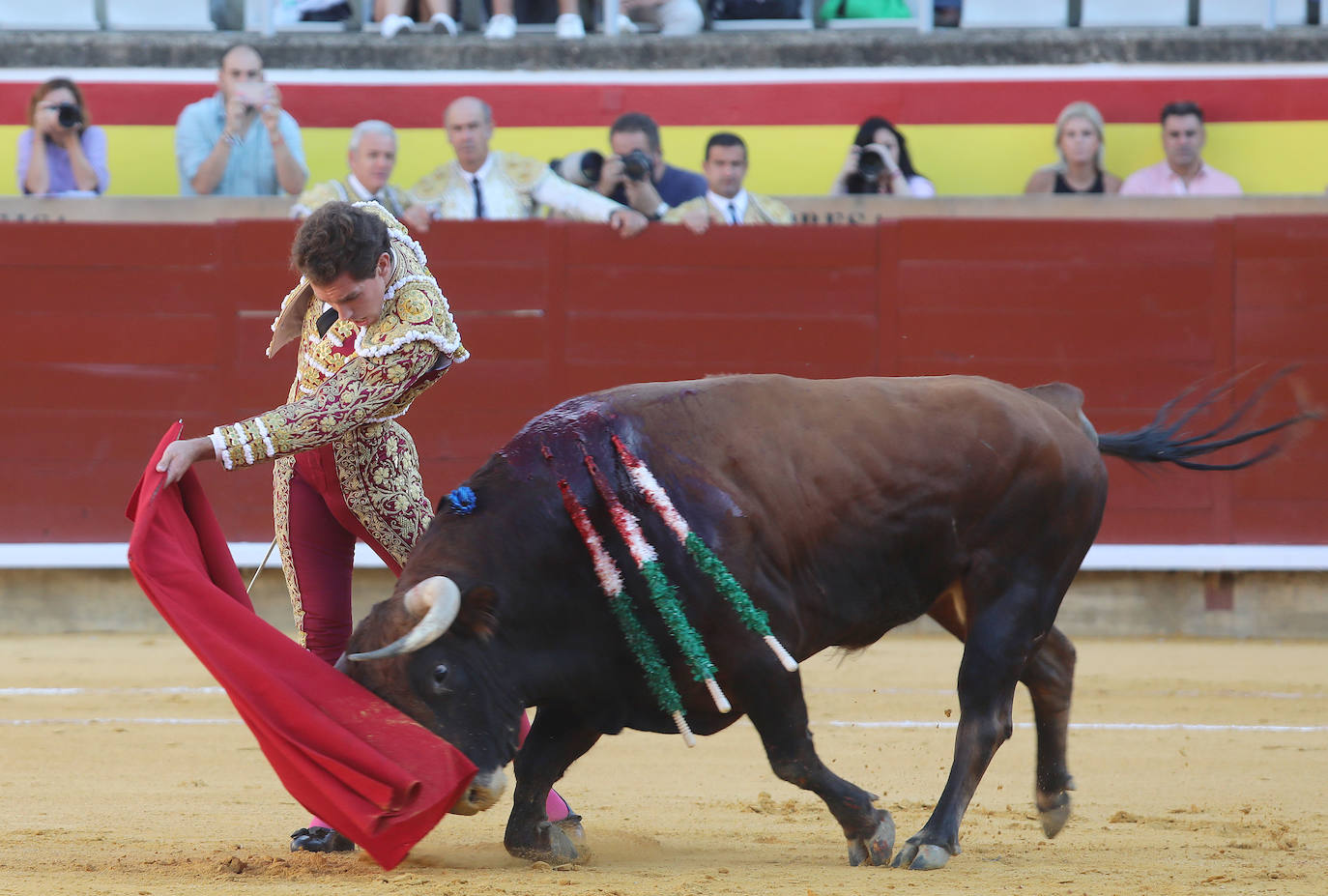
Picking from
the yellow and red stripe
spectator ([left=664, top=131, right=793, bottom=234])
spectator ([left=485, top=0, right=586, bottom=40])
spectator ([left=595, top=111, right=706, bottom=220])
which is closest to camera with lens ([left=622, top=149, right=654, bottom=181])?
spectator ([left=595, top=111, right=706, bottom=220])

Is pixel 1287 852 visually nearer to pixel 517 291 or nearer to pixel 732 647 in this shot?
pixel 732 647

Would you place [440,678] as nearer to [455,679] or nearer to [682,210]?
[455,679]

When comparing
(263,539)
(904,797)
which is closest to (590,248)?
(263,539)

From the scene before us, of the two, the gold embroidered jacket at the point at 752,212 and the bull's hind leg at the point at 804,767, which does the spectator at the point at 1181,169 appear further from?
the bull's hind leg at the point at 804,767

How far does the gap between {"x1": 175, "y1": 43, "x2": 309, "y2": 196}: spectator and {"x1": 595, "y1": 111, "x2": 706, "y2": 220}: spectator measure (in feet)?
4.40

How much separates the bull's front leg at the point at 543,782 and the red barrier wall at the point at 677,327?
135 inches

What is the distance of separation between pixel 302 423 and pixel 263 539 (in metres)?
3.87

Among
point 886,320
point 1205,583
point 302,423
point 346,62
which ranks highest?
point 346,62

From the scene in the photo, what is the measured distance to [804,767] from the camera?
3.06 m

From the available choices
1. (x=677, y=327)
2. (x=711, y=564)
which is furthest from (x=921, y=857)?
(x=677, y=327)

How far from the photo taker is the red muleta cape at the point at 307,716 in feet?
9.42

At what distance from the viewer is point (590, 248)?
659cm

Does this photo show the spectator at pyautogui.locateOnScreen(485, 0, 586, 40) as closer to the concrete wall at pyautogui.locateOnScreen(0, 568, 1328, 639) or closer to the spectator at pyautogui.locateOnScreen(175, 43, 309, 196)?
the spectator at pyautogui.locateOnScreen(175, 43, 309, 196)

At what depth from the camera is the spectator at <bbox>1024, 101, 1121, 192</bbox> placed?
22.8 ft
